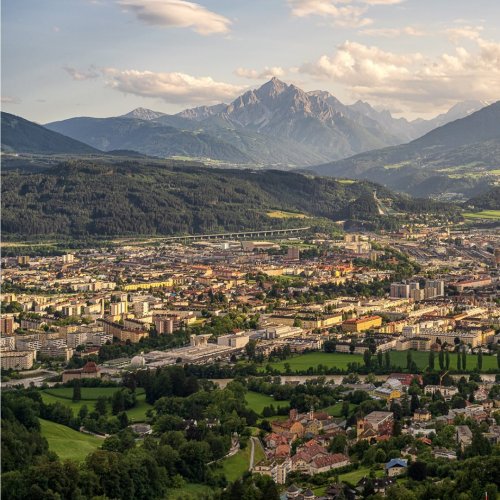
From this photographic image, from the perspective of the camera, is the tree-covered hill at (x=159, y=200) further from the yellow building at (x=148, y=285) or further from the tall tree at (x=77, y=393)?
the tall tree at (x=77, y=393)

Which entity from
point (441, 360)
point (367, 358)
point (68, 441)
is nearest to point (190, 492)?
point (68, 441)

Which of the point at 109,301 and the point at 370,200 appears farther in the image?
the point at 370,200

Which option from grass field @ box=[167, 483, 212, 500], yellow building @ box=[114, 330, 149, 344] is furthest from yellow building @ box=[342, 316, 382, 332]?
grass field @ box=[167, 483, 212, 500]

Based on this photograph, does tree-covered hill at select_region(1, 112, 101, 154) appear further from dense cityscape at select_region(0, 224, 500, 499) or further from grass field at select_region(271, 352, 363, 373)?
grass field at select_region(271, 352, 363, 373)

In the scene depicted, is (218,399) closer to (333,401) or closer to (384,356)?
(333,401)

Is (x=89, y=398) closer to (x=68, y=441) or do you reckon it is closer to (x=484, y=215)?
(x=68, y=441)

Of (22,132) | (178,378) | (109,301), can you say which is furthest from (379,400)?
(22,132)
